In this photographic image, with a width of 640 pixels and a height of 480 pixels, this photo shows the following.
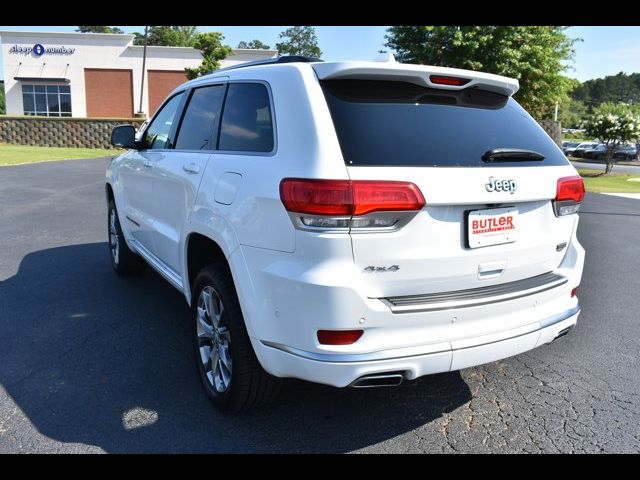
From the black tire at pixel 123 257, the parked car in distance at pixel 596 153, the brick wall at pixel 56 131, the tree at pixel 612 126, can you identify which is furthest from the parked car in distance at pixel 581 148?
the black tire at pixel 123 257

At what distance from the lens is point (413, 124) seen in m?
2.66

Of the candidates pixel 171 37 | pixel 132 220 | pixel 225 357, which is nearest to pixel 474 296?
pixel 225 357

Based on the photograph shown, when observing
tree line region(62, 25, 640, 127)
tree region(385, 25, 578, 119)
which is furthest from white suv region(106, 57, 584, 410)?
tree region(385, 25, 578, 119)

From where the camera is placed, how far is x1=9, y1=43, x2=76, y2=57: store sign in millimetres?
43844

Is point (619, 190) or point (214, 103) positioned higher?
point (214, 103)

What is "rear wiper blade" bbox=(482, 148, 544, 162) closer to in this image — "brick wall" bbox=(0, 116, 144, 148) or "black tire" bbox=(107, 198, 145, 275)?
"black tire" bbox=(107, 198, 145, 275)

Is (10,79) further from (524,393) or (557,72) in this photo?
(524,393)

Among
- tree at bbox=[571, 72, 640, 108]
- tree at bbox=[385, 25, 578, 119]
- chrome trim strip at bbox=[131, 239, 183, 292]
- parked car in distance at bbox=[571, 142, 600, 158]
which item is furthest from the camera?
tree at bbox=[571, 72, 640, 108]

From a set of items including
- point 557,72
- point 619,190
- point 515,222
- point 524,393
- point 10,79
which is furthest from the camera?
point 10,79

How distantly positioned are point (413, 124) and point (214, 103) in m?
1.49

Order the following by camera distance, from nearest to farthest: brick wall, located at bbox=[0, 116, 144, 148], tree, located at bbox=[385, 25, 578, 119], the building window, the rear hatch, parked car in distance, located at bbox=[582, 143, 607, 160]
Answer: the rear hatch
tree, located at bbox=[385, 25, 578, 119]
brick wall, located at bbox=[0, 116, 144, 148]
parked car in distance, located at bbox=[582, 143, 607, 160]
the building window

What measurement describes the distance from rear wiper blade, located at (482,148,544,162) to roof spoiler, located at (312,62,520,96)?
39 centimetres

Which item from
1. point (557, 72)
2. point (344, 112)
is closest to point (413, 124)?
point (344, 112)
